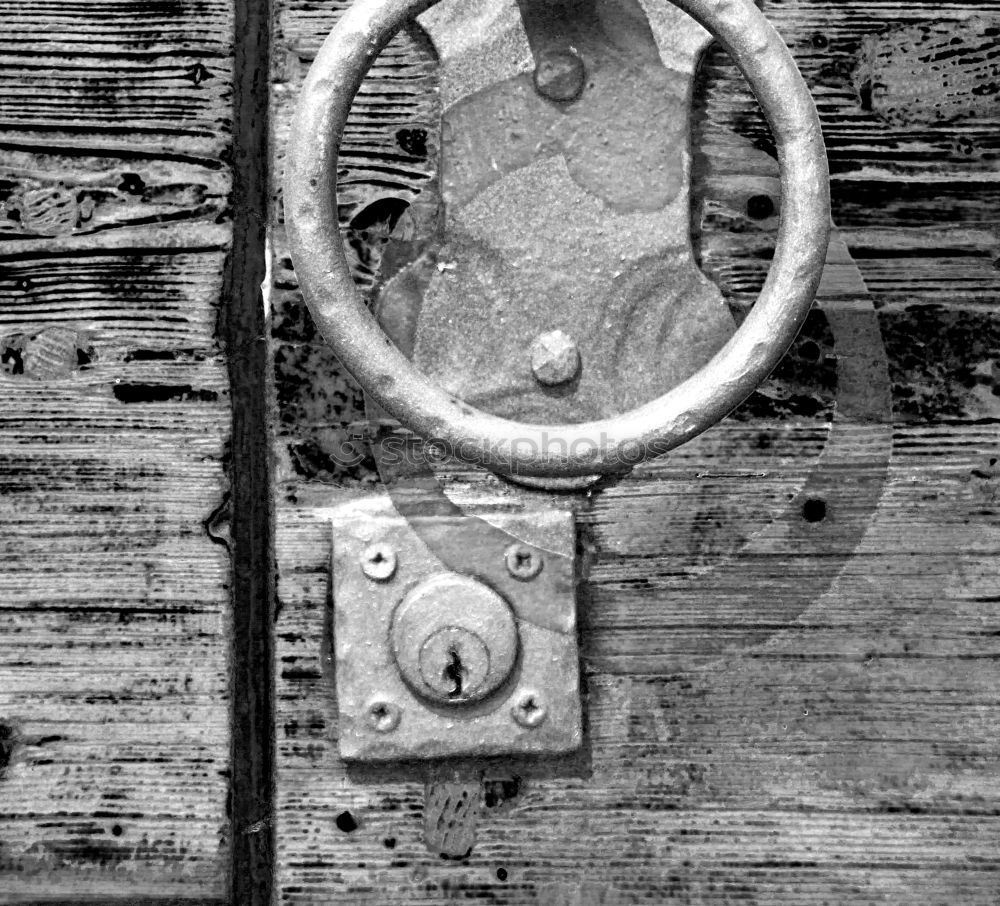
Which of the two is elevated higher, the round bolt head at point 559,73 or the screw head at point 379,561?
the round bolt head at point 559,73

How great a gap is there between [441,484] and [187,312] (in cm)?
23

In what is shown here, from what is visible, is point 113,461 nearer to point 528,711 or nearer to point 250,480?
point 250,480

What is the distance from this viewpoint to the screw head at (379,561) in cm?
81

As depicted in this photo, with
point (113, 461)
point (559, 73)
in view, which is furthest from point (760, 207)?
point (113, 461)

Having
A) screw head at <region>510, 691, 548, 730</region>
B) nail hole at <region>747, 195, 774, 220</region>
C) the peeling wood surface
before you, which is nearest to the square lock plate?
screw head at <region>510, 691, 548, 730</region>

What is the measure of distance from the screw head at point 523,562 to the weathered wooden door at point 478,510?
38mm

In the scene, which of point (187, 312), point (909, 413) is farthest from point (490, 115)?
point (909, 413)

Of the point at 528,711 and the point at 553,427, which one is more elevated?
the point at 553,427

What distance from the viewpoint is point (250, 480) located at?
839 mm

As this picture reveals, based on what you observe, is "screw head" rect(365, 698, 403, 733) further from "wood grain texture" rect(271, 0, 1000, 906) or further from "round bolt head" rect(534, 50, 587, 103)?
"round bolt head" rect(534, 50, 587, 103)

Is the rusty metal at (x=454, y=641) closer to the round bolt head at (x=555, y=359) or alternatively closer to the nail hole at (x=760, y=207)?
the round bolt head at (x=555, y=359)

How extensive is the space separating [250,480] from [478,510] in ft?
0.59

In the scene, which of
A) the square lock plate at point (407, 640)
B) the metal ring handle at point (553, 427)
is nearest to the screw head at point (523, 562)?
the square lock plate at point (407, 640)

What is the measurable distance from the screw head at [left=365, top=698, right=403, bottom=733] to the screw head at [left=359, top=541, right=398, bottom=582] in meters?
0.09
